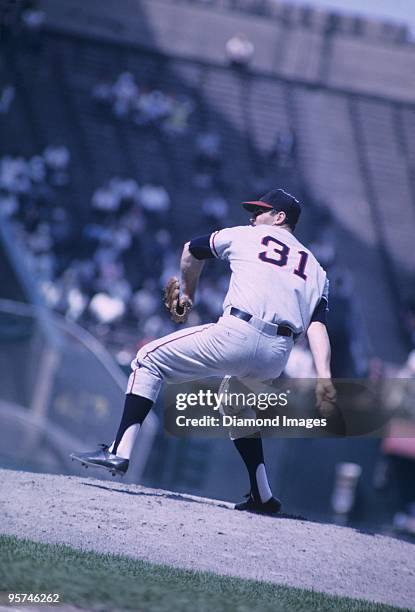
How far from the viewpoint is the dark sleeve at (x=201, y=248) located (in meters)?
5.20

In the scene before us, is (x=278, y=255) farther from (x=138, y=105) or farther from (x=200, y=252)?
(x=138, y=105)

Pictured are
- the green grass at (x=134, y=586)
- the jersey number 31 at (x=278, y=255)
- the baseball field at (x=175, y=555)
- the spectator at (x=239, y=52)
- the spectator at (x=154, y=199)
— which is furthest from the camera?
the spectator at (x=239, y=52)

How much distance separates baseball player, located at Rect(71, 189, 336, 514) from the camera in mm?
4984

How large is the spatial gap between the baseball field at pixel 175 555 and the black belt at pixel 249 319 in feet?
3.37

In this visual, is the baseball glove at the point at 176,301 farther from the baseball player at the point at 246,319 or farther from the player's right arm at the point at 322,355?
the player's right arm at the point at 322,355

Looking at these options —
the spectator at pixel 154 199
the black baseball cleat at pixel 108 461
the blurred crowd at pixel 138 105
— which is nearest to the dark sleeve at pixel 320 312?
the black baseball cleat at pixel 108 461

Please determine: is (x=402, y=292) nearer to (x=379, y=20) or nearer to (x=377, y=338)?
(x=377, y=338)

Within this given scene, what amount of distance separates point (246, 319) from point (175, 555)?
1203 mm

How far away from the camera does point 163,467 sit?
11.1 m

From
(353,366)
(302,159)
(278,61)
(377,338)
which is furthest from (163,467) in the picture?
(278,61)

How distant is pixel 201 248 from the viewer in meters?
5.20

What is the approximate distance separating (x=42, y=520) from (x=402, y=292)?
16.0 metres

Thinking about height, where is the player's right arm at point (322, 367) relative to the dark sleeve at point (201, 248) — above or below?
below

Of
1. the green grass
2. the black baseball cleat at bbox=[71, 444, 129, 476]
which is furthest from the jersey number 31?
the green grass
